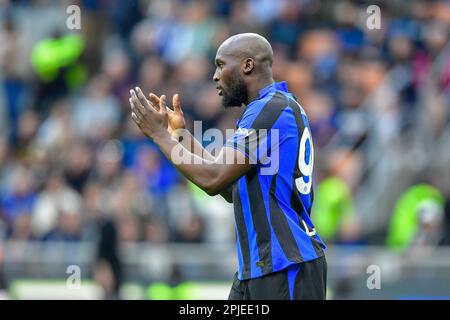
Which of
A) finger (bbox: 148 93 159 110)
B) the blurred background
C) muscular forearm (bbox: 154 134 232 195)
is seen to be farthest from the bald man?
the blurred background

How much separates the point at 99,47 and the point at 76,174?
3.12m

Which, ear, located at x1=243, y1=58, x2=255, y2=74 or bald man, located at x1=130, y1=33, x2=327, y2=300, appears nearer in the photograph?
bald man, located at x1=130, y1=33, x2=327, y2=300

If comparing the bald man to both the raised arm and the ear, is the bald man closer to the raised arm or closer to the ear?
the raised arm

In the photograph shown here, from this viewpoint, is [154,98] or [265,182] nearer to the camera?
[265,182]

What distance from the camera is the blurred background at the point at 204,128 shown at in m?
12.7

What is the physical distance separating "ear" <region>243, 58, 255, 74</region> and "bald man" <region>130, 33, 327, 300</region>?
0.62 ft

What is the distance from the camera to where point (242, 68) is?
20.1ft

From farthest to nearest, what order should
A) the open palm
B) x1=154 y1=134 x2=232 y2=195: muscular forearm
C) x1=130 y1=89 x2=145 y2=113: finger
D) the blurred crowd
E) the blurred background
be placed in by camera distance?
1. the blurred crowd
2. the blurred background
3. the open palm
4. x1=130 y1=89 x2=145 y2=113: finger
5. x1=154 y1=134 x2=232 y2=195: muscular forearm

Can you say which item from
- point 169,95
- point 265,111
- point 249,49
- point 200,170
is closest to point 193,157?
point 200,170

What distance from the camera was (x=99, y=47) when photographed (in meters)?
16.9

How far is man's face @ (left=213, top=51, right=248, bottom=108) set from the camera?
6.13 meters

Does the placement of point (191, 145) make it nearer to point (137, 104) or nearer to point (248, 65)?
point (137, 104)

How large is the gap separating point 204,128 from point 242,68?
769 centimetres
